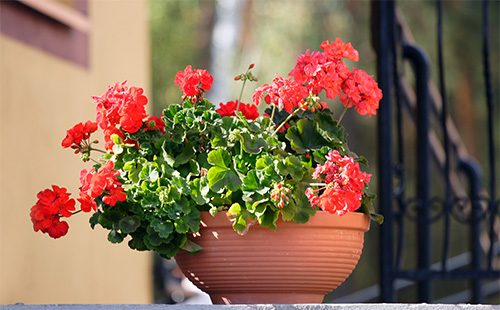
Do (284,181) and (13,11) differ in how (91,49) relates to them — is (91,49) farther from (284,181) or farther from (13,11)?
(284,181)

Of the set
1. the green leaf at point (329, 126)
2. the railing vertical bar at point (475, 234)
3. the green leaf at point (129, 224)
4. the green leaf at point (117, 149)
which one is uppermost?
the green leaf at point (329, 126)

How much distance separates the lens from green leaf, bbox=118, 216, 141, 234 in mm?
1776

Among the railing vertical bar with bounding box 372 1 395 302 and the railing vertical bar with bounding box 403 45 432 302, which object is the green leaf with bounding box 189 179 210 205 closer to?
the railing vertical bar with bounding box 372 1 395 302

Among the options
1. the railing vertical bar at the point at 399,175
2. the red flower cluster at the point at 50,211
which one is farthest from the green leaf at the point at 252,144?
the railing vertical bar at the point at 399,175

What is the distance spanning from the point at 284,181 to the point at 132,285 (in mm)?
2406

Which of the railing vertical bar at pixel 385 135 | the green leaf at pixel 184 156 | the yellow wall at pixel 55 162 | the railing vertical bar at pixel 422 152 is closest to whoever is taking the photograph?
the green leaf at pixel 184 156

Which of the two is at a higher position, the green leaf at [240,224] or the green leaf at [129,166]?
the green leaf at [129,166]

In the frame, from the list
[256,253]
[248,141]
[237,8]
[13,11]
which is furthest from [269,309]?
[237,8]

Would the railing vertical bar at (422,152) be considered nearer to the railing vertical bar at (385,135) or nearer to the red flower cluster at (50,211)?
the railing vertical bar at (385,135)

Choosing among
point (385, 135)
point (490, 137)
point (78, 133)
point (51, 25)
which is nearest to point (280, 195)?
point (78, 133)

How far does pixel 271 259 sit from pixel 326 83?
32 centimetres

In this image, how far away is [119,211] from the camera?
181 cm

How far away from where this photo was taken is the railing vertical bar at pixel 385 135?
10.7 ft

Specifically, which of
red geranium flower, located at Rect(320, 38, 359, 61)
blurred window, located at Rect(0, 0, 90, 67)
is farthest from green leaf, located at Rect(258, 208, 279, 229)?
Result: blurred window, located at Rect(0, 0, 90, 67)
